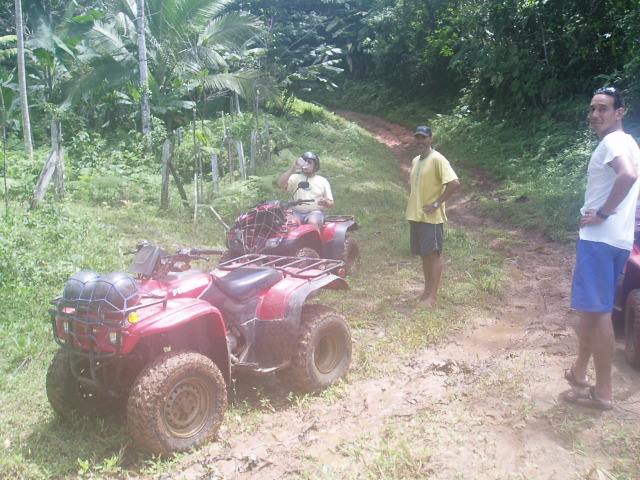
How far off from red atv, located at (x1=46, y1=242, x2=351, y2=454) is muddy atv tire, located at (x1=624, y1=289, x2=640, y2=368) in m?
2.06

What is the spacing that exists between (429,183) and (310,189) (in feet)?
5.83

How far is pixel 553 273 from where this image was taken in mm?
6887

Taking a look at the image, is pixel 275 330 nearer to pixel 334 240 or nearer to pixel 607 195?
pixel 607 195

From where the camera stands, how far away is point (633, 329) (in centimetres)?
404

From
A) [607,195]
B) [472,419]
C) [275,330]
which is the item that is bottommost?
[472,419]

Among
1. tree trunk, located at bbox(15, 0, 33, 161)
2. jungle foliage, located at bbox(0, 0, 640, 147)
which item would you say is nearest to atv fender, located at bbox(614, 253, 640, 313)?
jungle foliage, located at bbox(0, 0, 640, 147)

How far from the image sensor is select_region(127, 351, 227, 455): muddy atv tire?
2.96m

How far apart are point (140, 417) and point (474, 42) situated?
1721 cm

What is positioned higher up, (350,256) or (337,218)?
(337,218)

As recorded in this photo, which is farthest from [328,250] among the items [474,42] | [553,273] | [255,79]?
[474,42]

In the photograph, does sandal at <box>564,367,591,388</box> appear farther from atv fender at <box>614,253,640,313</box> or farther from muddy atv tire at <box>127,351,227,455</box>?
muddy atv tire at <box>127,351,227,455</box>

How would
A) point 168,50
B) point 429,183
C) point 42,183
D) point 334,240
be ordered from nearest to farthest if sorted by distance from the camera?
point 429,183
point 334,240
point 42,183
point 168,50

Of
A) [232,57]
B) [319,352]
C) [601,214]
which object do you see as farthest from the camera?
[232,57]

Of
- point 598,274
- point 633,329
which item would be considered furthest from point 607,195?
point 633,329
